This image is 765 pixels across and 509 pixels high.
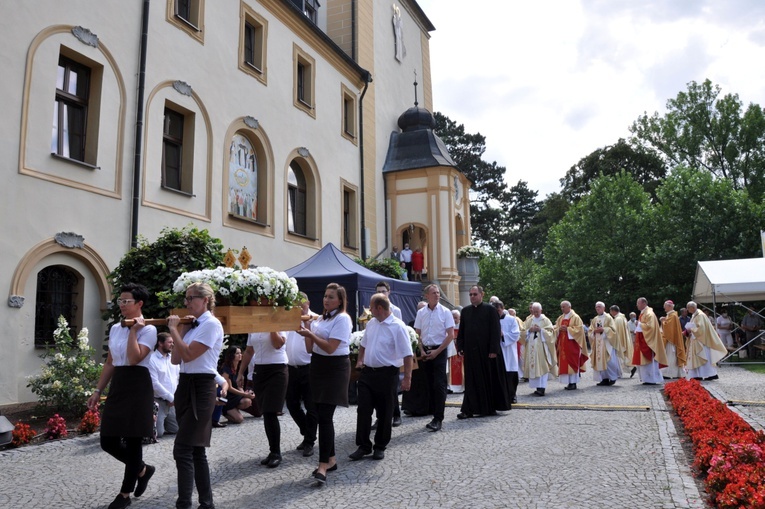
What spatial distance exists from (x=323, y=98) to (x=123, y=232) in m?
10.5

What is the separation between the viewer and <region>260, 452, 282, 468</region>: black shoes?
650cm

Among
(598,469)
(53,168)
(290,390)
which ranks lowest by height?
(598,469)

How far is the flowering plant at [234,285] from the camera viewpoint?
18.2 ft

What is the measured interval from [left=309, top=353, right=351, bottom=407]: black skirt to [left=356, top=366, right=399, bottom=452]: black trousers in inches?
17.7

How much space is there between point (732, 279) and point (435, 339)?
1359cm

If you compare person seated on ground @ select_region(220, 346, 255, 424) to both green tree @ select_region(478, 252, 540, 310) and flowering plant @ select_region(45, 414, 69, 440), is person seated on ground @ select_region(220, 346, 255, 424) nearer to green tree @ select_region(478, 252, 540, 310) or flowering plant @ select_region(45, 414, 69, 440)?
flowering plant @ select_region(45, 414, 69, 440)

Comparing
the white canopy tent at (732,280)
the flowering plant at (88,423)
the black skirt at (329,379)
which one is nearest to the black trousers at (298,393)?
the black skirt at (329,379)

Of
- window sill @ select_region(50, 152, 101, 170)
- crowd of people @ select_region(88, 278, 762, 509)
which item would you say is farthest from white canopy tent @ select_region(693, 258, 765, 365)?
window sill @ select_region(50, 152, 101, 170)

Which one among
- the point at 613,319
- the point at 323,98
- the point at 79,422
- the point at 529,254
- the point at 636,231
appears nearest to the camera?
the point at 79,422

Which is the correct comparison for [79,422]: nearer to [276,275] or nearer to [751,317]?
[276,275]

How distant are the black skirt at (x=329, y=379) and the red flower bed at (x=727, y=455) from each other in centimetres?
329

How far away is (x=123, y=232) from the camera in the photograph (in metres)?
12.6

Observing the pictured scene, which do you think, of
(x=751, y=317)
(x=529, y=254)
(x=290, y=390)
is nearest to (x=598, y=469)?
(x=290, y=390)

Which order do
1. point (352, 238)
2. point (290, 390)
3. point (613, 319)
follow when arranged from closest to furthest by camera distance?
point (290, 390), point (613, 319), point (352, 238)
